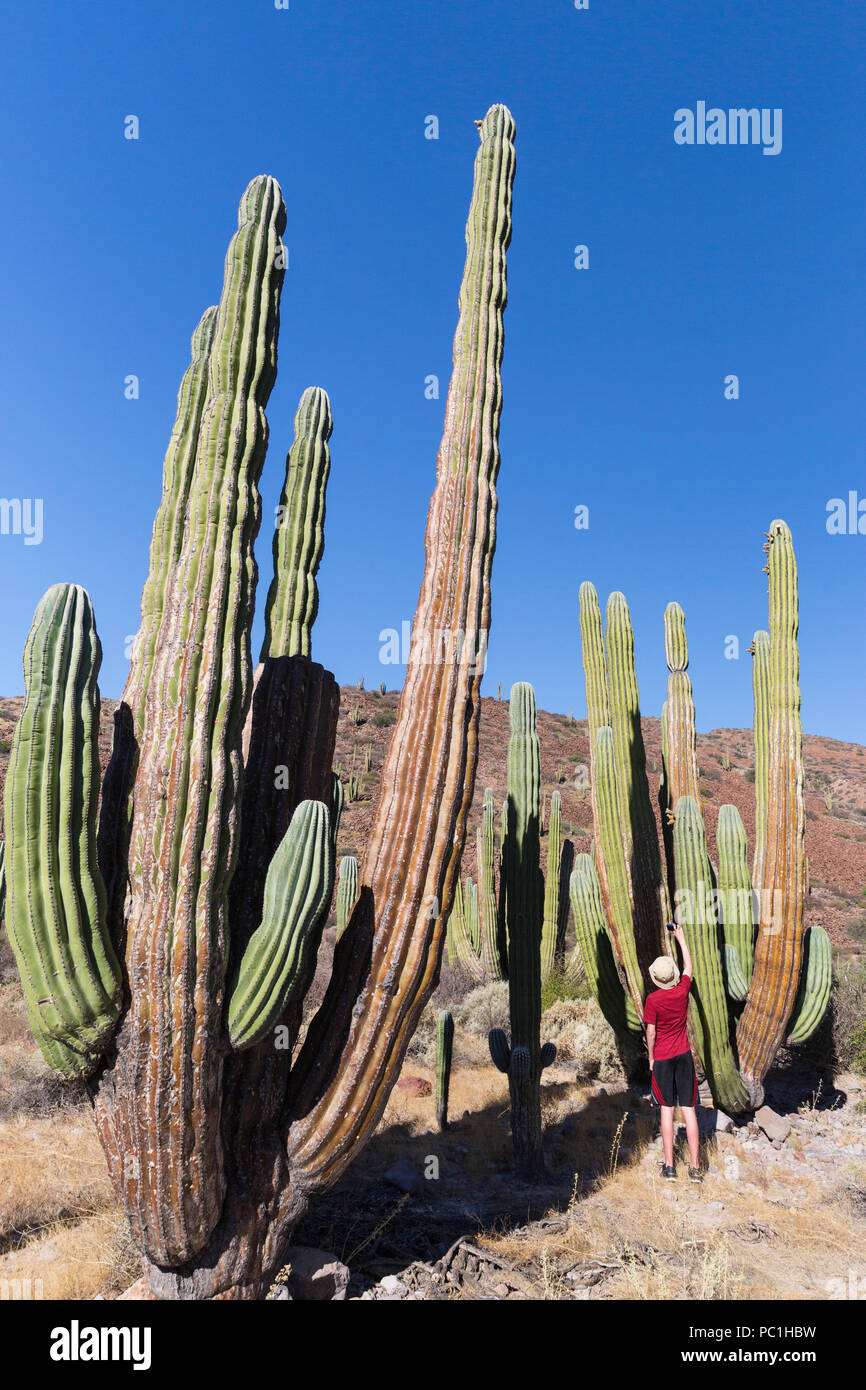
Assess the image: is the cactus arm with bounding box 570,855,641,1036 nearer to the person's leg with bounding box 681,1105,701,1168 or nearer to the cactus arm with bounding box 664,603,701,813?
the cactus arm with bounding box 664,603,701,813

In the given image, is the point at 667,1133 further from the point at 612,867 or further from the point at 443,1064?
the point at 612,867

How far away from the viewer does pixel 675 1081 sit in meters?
5.59

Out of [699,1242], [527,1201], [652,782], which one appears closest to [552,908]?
[527,1201]

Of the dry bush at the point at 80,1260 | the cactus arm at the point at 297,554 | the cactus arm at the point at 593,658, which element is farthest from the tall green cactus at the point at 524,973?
the dry bush at the point at 80,1260

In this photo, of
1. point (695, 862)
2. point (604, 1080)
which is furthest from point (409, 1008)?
point (604, 1080)

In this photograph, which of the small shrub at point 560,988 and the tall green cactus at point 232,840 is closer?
the tall green cactus at point 232,840

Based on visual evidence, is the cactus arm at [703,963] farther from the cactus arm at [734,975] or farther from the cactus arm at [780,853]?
the cactus arm at [780,853]

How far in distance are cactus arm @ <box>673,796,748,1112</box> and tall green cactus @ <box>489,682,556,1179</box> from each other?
1.42 m

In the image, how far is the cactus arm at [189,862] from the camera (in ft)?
10.6

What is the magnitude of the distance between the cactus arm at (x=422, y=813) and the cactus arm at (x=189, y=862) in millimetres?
627

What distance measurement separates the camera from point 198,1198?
11.0 ft

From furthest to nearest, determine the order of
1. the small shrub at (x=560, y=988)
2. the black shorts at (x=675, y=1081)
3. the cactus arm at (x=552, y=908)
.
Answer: the small shrub at (x=560, y=988), the cactus arm at (x=552, y=908), the black shorts at (x=675, y=1081)

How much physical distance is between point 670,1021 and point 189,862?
4.02 metres

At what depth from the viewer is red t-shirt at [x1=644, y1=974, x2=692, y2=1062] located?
5.64 m
